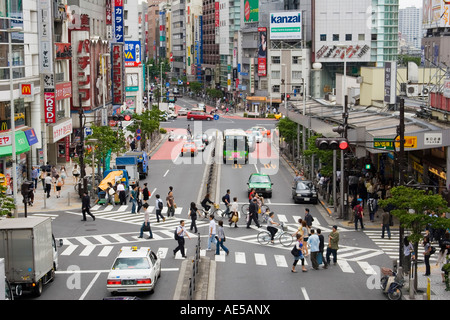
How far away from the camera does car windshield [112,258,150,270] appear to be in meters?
26.2

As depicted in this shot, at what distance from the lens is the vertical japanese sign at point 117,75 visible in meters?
90.2

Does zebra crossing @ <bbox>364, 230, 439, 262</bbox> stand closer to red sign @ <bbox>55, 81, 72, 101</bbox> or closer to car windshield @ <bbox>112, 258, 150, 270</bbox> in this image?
car windshield @ <bbox>112, 258, 150, 270</bbox>

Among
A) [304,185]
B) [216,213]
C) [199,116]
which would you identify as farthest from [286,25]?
[216,213]

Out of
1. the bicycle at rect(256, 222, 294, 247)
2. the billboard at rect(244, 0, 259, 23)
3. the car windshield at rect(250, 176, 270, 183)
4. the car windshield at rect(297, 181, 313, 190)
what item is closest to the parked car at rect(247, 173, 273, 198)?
the car windshield at rect(250, 176, 270, 183)

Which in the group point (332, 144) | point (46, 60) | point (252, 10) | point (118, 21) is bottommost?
point (332, 144)

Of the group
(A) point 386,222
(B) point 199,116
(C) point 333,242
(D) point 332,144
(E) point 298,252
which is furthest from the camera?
(B) point 199,116

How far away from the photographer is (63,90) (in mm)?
66438

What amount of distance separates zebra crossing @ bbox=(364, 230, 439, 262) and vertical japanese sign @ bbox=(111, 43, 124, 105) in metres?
55.8

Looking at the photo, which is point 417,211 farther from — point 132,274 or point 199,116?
point 199,116

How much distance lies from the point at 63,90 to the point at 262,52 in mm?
76497

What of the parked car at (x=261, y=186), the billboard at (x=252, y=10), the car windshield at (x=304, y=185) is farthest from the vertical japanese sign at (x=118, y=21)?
the billboard at (x=252, y=10)

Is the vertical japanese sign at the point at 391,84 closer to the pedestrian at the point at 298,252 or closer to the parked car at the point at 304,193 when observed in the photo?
the parked car at the point at 304,193

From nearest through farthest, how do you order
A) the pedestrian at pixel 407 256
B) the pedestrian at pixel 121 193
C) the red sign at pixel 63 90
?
the pedestrian at pixel 407 256
the pedestrian at pixel 121 193
the red sign at pixel 63 90

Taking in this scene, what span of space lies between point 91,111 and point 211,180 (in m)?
23.9
